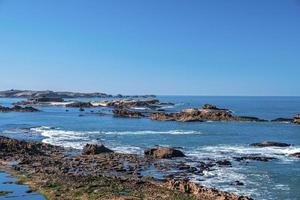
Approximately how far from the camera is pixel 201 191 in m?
27.2

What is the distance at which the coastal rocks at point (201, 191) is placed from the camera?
25.7m

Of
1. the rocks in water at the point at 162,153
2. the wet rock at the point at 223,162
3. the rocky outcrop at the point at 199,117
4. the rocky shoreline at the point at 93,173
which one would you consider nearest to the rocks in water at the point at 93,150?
the rocky shoreline at the point at 93,173

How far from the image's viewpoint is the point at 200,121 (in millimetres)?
90875

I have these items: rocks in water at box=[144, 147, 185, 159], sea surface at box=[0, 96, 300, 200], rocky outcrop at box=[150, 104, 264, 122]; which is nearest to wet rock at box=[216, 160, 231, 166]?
sea surface at box=[0, 96, 300, 200]

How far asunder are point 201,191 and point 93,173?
32.2 ft

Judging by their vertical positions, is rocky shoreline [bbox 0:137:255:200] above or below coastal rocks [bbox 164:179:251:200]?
below

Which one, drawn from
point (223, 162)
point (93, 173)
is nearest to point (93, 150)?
point (93, 173)

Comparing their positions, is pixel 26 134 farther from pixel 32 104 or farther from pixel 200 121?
pixel 32 104

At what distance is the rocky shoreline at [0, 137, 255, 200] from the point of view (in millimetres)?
26766

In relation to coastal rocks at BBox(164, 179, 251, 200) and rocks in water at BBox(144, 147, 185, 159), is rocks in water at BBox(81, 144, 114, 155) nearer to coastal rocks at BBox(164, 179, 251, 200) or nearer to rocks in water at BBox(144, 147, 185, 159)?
rocks in water at BBox(144, 147, 185, 159)

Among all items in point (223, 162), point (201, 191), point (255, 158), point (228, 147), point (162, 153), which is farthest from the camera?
point (228, 147)

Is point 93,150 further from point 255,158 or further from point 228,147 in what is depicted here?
point 228,147

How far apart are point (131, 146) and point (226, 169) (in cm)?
1646

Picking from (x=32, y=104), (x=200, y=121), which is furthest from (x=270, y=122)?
(x=32, y=104)
